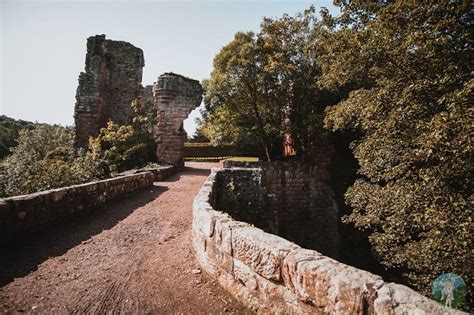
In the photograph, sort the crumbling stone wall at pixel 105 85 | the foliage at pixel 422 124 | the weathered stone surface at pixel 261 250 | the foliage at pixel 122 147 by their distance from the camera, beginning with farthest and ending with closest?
the crumbling stone wall at pixel 105 85 < the foliage at pixel 122 147 < the foliage at pixel 422 124 < the weathered stone surface at pixel 261 250

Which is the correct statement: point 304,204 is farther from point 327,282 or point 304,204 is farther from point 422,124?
point 327,282

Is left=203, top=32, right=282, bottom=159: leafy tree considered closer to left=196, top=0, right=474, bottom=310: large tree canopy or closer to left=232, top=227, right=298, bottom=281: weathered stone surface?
left=196, top=0, right=474, bottom=310: large tree canopy

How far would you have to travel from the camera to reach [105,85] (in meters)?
17.2

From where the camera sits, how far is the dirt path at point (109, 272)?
8.93 ft

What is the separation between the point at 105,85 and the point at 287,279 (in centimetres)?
1815

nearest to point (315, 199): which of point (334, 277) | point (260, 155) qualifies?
point (260, 155)

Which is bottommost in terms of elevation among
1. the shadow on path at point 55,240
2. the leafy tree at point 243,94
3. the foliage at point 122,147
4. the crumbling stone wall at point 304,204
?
the crumbling stone wall at point 304,204

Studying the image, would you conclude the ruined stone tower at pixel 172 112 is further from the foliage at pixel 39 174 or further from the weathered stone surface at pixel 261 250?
the weathered stone surface at pixel 261 250

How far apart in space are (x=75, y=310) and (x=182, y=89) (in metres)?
12.2

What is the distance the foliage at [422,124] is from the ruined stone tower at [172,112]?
8.70 m

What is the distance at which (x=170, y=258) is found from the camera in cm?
391

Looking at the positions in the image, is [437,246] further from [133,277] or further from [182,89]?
[182,89]

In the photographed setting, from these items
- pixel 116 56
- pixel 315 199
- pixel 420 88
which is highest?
pixel 116 56

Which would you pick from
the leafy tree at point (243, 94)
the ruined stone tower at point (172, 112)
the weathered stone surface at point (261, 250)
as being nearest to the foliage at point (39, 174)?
the ruined stone tower at point (172, 112)
